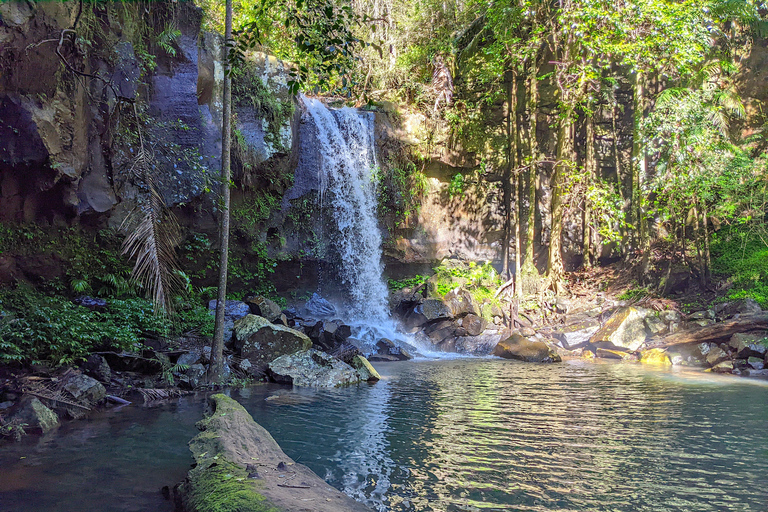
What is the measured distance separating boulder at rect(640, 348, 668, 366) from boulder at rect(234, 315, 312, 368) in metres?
8.37

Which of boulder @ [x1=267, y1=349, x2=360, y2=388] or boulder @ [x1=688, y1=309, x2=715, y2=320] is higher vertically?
boulder @ [x1=688, y1=309, x2=715, y2=320]

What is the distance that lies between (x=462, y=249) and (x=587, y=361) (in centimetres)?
704

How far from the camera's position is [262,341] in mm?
9367

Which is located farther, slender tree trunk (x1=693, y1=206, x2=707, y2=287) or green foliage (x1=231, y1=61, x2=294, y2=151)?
slender tree trunk (x1=693, y1=206, x2=707, y2=287)

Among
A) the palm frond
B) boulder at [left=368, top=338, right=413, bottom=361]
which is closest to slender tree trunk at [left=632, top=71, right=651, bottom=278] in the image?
boulder at [left=368, top=338, right=413, bottom=361]

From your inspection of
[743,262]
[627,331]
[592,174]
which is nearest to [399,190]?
[592,174]

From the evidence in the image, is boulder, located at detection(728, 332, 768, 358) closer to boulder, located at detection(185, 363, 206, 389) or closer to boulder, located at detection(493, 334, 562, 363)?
boulder, located at detection(493, 334, 562, 363)

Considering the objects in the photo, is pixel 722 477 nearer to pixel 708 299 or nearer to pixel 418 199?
pixel 708 299

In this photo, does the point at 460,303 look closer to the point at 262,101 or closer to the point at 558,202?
the point at 558,202

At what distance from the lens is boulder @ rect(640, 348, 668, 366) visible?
11.4 m

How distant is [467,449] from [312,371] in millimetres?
4708

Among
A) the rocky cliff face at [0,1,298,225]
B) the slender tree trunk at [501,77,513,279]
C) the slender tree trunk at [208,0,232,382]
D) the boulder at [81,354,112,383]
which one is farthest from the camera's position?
the slender tree trunk at [501,77,513,279]

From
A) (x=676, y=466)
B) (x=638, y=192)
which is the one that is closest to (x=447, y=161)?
(x=638, y=192)

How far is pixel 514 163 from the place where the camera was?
17.3m
